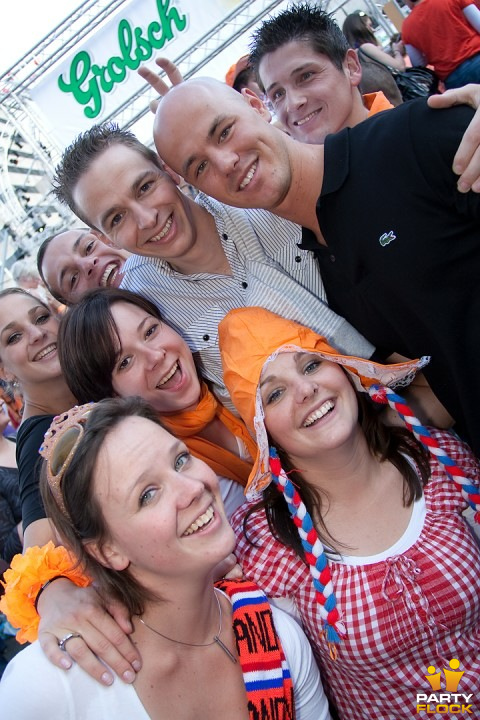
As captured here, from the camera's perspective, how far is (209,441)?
2277 millimetres

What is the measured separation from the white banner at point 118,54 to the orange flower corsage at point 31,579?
4635mm

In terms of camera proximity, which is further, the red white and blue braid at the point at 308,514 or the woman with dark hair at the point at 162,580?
the red white and blue braid at the point at 308,514

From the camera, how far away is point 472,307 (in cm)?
159

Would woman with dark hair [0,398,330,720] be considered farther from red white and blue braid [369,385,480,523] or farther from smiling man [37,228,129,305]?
smiling man [37,228,129,305]

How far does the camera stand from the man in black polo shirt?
154cm

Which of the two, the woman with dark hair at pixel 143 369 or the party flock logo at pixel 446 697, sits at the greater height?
the woman with dark hair at pixel 143 369

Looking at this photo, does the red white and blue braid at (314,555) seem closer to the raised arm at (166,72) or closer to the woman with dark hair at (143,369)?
the woman with dark hair at (143,369)

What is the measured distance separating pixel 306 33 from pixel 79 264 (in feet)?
4.86

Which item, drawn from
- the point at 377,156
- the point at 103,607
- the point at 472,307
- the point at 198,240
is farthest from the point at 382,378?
the point at 103,607

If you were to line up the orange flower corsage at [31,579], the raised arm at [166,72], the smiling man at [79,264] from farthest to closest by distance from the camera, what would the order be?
1. the smiling man at [79,264]
2. the raised arm at [166,72]
3. the orange flower corsage at [31,579]

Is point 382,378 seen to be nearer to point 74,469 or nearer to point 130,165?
point 74,469

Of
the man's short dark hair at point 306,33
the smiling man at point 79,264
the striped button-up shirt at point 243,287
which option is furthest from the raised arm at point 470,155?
the smiling man at point 79,264

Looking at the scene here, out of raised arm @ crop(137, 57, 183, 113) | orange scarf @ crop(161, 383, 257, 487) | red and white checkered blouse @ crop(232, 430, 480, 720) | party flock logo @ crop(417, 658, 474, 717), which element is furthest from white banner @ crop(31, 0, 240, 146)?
party flock logo @ crop(417, 658, 474, 717)

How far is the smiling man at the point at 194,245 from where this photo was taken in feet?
6.70
